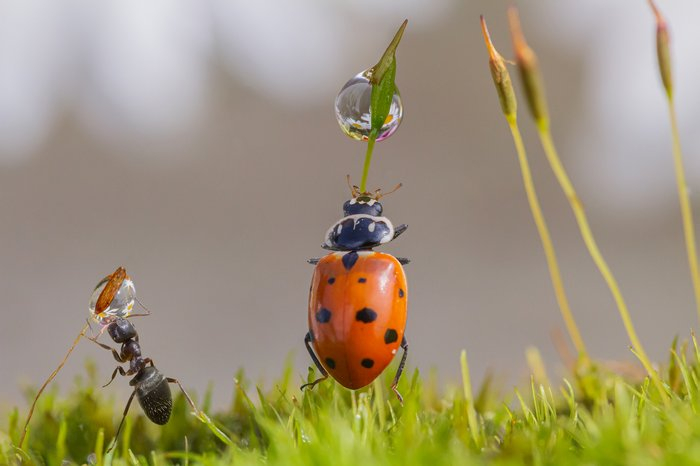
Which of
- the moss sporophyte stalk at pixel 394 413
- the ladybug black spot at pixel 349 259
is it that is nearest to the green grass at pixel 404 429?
the moss sporophyte stalk at pixel 394 413

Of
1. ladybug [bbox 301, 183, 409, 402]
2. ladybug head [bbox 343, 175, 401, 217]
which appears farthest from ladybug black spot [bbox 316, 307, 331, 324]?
ladybug head [bbox 343, 175, 401, 217]

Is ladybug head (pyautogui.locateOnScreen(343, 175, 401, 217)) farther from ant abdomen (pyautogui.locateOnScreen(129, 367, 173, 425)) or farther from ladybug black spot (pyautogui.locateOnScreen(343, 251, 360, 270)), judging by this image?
ant abdomen (pyautogui.locateOnScreen(129, 367, 173, 425))

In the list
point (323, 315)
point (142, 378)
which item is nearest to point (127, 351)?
point (142, 378)

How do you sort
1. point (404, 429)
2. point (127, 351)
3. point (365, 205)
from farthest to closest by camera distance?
point (365, 205) < point (127, 351) < point (404, 429)

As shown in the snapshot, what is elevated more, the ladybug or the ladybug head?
the ladybug head

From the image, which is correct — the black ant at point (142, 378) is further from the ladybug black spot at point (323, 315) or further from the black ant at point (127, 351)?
the ladybug black spot at point (323, 315)

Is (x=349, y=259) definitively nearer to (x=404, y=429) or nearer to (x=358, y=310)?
(x=358, y=310)

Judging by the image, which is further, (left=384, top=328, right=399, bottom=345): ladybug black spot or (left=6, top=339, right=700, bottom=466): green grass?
(left=384, top=328, right=399, bottom=345): ladybug black spot
